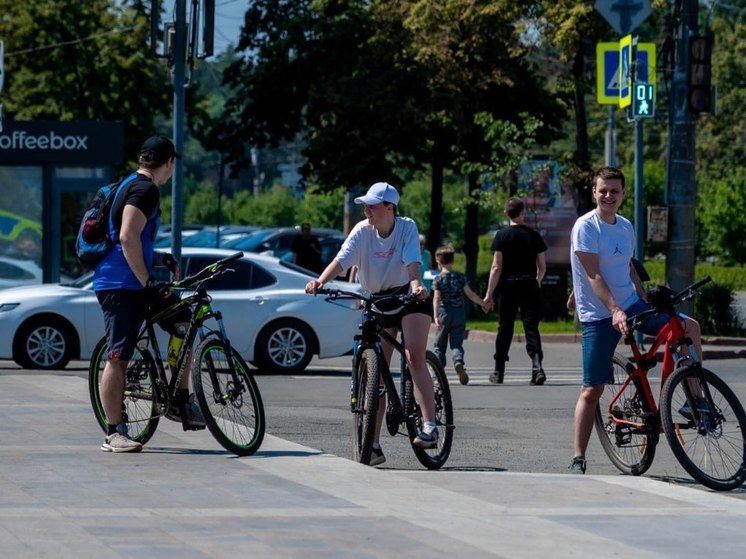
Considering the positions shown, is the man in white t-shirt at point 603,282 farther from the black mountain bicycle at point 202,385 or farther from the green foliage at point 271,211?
the green foliage at point 271,211

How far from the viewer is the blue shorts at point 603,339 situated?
9.43m

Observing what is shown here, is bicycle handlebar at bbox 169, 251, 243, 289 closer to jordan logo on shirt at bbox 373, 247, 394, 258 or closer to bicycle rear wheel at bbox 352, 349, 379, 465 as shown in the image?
jordan logo on shirt at bbox 373, 247, 394, 258

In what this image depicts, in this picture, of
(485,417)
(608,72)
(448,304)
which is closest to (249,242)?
(608,72)

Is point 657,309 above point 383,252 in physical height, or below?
below

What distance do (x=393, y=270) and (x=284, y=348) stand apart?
883 centimetres

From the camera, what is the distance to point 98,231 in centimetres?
960

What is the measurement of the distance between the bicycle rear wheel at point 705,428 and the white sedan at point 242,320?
30.2ft

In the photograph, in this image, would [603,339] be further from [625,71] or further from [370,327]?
[625,71]

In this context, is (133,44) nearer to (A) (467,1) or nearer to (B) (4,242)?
(A) (467,1)

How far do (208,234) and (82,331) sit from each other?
103 ft

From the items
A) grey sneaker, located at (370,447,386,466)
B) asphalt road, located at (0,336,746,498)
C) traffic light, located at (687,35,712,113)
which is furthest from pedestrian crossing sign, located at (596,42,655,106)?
grey sneaker, located at (370,447,386,466)

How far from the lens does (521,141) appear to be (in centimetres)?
2928

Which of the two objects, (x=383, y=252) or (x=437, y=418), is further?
(x=437, y=418)

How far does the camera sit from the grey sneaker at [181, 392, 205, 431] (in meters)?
9.80
